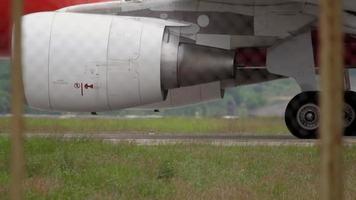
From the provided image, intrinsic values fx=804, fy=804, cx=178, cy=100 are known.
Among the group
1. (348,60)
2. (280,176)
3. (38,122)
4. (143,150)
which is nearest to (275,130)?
(348,60)

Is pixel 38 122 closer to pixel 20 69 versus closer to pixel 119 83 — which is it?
pixel 119 83

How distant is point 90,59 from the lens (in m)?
11.6

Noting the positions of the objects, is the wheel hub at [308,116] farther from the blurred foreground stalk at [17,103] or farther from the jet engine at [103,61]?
the blurred foreground stalk at [17,103]

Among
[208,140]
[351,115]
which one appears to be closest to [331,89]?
[208,140]

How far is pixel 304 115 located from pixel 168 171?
5939 millimetres

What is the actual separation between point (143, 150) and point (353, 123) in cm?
498

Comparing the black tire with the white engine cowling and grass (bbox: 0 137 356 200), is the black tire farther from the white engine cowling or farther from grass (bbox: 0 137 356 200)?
grass (bbox: 0 137 356 200)

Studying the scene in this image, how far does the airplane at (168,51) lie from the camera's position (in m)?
11.7

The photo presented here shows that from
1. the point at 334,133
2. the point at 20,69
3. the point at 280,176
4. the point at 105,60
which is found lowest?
the point at 280,176

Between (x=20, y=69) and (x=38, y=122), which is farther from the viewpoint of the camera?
(x=38, y=122)

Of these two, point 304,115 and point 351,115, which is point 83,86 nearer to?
point 304,115

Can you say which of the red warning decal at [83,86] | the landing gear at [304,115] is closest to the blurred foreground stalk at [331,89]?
the red warning decal at [83,86]

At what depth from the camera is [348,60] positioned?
1305 centimetres

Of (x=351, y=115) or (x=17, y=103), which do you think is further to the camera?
(x=351, y=115)
